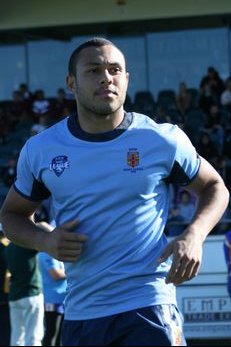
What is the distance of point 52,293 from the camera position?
1016 centimetres

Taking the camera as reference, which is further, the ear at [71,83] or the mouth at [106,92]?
the ear at [71,83]

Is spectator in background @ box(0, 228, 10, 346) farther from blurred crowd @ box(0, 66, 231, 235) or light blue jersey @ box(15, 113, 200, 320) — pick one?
light blue jersey @ box(15, 113, 200, 320)

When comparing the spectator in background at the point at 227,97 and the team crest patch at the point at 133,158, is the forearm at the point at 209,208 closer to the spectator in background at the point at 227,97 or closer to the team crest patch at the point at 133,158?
the team crest patch at the point at 133,158

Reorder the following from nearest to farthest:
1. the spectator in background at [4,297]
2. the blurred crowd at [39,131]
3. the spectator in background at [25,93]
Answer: the blurred crowd at [39,131] → the spectator in background at [4,297] → the spectator in background at [25,93]

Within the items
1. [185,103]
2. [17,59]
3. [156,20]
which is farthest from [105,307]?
[17,59]

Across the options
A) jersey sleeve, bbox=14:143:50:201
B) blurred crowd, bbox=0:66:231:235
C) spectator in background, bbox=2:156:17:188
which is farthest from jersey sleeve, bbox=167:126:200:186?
spectator in background, bbox=2:156:17:188

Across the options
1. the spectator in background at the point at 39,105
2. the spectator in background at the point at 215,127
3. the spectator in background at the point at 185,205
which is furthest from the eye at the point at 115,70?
the spectator in background at the point at 39,105

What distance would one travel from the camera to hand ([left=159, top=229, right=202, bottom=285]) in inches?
117

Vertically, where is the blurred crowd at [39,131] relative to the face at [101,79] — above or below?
below

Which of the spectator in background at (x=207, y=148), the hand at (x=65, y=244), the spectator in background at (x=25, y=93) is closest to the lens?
the hand at (x=65, y=244)

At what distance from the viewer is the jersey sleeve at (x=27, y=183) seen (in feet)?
11.3

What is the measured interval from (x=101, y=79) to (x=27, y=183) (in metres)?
0.50

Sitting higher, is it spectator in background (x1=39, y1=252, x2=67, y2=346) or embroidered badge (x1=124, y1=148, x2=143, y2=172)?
embroidered badge (x1=124, y1=148, x2=143, y2=172)

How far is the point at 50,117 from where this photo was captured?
1991 centimetres
